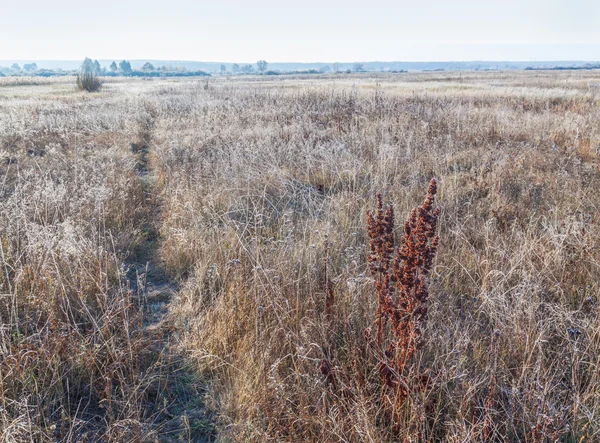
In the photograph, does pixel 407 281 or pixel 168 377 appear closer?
pixel 407 281

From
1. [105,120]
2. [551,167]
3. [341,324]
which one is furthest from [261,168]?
[105,120]

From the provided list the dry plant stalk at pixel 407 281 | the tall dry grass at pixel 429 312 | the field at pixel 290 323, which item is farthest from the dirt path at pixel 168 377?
the dry plant stalk at pixel 407 281

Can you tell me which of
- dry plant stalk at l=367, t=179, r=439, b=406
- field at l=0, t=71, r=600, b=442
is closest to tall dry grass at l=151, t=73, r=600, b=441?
field at l=0, t=71, r=600, b=442

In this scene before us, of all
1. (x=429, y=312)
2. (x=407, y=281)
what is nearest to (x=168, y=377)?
(x=407, y=281)

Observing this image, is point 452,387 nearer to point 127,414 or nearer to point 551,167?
point 127,414

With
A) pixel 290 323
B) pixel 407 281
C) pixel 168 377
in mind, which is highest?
pixel 407 281

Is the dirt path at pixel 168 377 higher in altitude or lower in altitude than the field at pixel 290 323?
lower

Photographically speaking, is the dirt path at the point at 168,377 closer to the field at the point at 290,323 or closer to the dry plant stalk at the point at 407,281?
the field at the point at 290,323

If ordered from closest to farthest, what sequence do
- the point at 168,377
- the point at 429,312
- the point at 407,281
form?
the point at 407,281
the point at 168,377
the point at 429,312

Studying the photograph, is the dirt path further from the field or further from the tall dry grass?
the tall dry grass

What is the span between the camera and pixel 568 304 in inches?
110

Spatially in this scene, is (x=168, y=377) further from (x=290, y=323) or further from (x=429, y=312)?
(x=429, y=312)

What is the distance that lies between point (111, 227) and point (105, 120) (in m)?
9.25

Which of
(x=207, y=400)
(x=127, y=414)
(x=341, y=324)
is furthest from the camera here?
(x=341, y=324)
